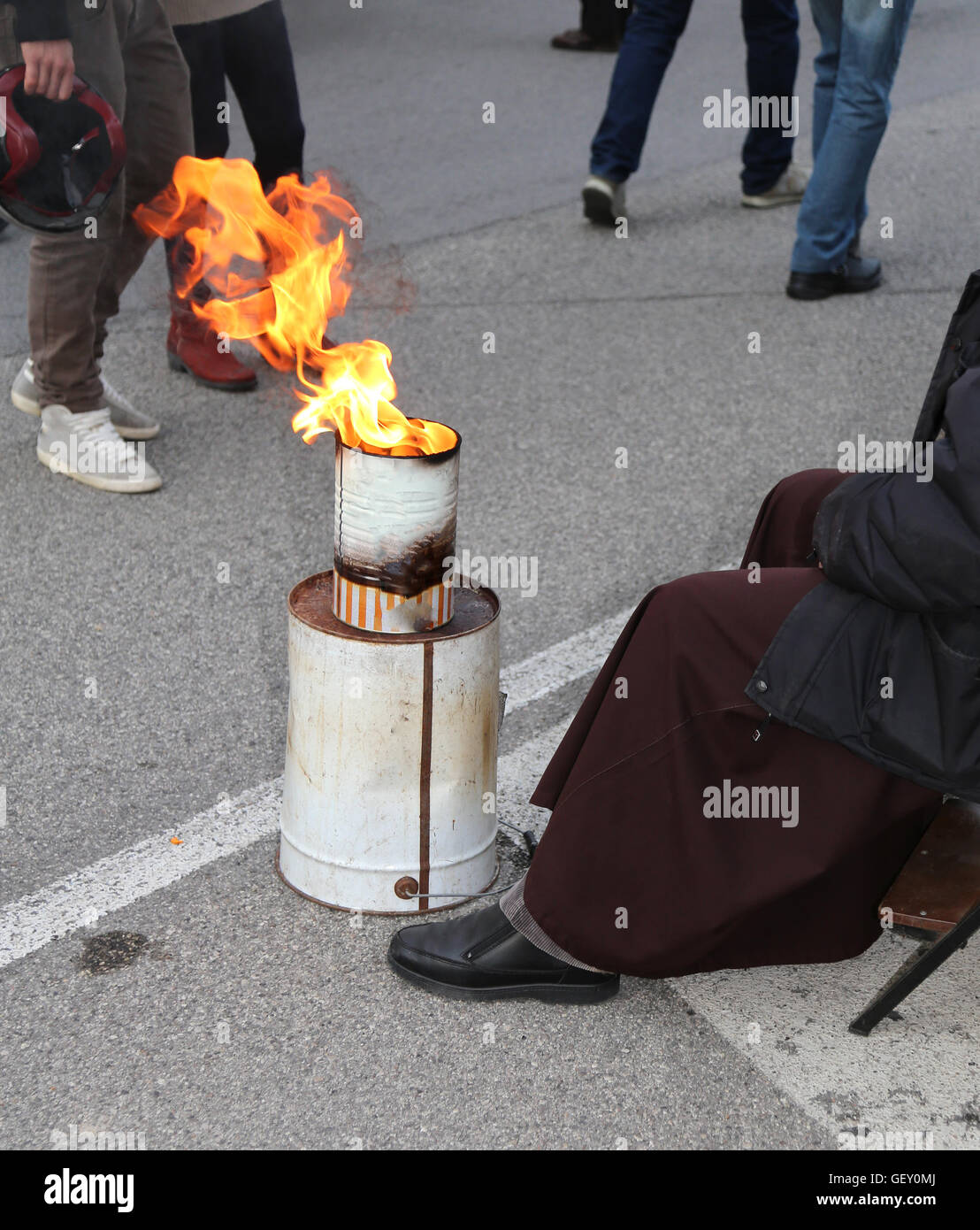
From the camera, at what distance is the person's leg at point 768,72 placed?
23.1 ft

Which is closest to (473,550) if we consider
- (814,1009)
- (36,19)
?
(36,19)

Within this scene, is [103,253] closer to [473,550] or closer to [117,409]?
[117,409]

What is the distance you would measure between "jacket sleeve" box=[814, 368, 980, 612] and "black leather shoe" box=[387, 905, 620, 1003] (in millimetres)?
869

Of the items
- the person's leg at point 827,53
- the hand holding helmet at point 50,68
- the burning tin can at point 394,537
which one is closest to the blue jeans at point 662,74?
the person's leg at point 827,53

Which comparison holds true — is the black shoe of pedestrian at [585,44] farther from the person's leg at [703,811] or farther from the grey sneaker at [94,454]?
the person's leg at [703,811]

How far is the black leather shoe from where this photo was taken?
266cm

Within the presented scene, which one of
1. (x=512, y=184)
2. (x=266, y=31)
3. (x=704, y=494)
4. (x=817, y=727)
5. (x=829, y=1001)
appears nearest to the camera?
(x=817, y=727)

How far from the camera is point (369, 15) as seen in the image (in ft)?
37.7

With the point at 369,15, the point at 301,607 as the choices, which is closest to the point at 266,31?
the point at 301,607

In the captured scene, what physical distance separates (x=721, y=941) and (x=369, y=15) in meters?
10.4

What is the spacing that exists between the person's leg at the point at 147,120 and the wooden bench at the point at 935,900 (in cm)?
308

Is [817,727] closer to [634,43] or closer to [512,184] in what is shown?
[634,43]

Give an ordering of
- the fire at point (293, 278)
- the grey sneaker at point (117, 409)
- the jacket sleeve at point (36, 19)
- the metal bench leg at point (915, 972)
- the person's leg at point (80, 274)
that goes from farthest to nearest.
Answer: the grey sneaker at point (117, 409) → the person's leg at point (80, 274) → the jacket sleeve at point (36, 19) → the fire at point (293, 278) → the metal bench leg at point (915, 972)

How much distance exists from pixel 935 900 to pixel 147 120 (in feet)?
11.1
